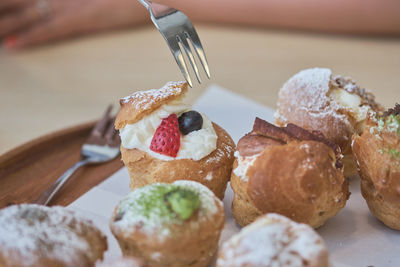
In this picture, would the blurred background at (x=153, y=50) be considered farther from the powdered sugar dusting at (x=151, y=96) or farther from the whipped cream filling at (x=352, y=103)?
the powdered sugar dusting at (x=151, y=96)

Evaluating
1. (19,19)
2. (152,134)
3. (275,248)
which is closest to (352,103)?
(152,134)

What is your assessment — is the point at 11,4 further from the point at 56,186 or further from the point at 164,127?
the point at 164,127

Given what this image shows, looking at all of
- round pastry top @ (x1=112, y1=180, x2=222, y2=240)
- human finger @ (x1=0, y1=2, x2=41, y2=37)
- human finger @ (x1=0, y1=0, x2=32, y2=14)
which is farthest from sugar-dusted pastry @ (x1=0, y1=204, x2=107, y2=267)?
human finger @ (x1=0, y1=0, x2=32, y2=14)

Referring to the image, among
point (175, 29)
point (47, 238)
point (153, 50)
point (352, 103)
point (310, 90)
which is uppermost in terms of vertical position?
point (175, 29)

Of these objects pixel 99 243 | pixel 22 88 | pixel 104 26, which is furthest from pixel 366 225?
pixel 104 26

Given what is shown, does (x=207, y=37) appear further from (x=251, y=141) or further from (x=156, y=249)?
(x=156, y=249)

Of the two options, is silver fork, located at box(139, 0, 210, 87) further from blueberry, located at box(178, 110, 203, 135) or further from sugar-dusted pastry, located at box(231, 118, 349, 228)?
sugar-dusted pastry, located at box(231, 118, 349, 228)
